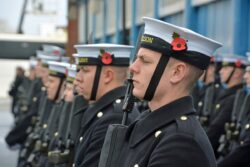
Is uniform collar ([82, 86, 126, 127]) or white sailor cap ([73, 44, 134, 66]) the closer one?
uniform collar ([82, 86, 126, 127])

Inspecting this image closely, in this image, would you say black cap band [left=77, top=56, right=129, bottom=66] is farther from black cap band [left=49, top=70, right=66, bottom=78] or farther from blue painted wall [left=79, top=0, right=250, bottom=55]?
blue painted wall [left=79, top=0, right=250, bottom=55]

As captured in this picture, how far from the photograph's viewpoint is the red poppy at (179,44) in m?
2.65

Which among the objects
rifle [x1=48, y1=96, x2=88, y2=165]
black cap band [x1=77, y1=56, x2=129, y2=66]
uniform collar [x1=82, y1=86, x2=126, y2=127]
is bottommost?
rifle [x1=48, y1=96, x2=88, y2=165]

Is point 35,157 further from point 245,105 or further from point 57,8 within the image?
point 57,8

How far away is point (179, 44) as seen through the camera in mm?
2660

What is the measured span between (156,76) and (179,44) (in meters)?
0.16

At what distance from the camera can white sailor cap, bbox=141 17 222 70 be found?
2664mm

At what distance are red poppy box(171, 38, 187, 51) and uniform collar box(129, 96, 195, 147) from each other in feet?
0.65

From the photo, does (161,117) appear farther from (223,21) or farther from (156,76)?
(223,21)

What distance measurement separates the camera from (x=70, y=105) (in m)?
5.06

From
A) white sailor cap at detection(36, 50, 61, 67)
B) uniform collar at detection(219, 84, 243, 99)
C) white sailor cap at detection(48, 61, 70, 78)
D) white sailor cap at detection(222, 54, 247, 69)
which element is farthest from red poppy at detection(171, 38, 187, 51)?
white sailor cap at detection(36, 50, 61, 67)

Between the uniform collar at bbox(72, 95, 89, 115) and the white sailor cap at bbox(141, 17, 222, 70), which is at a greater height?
the white sailor cap at bbox(141, 17, 222, 70)

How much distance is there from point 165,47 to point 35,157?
12.2 ft

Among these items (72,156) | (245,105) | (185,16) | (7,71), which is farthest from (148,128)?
(7,71)
